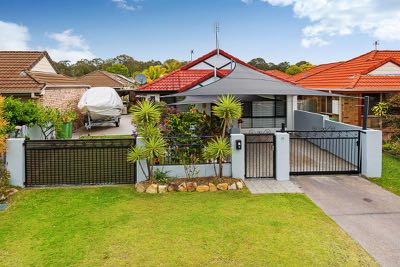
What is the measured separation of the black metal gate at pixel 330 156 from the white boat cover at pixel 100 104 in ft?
44.4

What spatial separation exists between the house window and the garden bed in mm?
10009

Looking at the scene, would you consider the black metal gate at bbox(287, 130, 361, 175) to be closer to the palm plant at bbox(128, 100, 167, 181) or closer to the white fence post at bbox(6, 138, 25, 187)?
the palm plant at bbox(128, 100, 167, 181)

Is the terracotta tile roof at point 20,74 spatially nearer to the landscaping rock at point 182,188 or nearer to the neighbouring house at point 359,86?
the landscaping rock at point 182,188

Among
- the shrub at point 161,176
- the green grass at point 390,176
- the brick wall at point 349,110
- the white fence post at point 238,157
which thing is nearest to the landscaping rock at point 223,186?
the white fence post at point 238,157

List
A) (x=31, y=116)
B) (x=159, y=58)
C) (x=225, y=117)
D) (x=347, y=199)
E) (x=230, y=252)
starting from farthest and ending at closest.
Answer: (x=159, y=58)
(x=31, y=116)
(x=225, y=117)
(x=347, y=199)
(x=230, y=252)

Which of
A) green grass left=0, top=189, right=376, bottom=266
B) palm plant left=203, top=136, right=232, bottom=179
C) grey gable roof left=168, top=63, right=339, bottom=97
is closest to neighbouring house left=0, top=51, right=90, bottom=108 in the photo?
grey gable roof left=168, top=63, right=339, bottom=97

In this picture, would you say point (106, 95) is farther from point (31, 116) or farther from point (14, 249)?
point (14, 249)

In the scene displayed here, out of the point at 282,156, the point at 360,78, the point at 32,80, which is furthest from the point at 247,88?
the point at 32,80

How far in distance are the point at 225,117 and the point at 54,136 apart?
11.4 m

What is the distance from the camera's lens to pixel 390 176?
38.9 ft

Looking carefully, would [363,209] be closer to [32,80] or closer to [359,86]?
[359,86]

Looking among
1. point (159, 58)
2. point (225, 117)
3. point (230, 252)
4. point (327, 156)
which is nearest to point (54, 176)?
point (225, 117)

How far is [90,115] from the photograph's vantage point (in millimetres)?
24750

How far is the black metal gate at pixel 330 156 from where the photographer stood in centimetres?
1185
